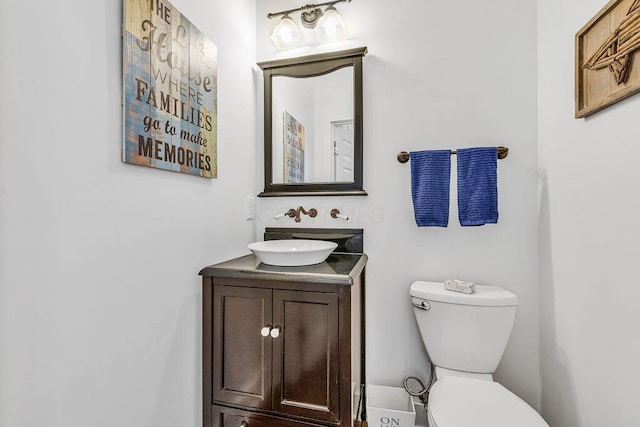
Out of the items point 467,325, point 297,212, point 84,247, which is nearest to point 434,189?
point 467,325

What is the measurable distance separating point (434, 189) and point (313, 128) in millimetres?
771

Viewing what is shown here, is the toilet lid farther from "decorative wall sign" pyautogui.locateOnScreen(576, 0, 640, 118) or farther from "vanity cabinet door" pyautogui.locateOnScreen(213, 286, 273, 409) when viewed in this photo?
"decorative wall sign" pyautogui.locateOnScreen(576, 0, 640, 118)

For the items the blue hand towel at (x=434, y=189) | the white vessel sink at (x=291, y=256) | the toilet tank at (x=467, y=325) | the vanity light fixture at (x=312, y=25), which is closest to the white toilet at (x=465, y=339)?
the toilet tank at (x=467, y=325)

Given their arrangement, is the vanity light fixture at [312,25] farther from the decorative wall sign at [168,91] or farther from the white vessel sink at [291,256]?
the white vessel sink at [291,256]

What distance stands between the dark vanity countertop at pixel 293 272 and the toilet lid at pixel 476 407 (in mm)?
571

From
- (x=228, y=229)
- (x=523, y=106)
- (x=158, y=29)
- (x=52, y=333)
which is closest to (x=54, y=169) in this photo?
(x=52, y=333)

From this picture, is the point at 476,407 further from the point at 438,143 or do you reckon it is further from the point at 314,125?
the point at 314,125

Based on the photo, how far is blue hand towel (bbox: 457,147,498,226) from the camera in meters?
1.40

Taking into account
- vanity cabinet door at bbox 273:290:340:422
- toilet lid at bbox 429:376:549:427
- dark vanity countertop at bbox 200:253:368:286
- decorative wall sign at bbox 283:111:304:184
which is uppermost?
decorative wall sign at bbox 283:111:304:184

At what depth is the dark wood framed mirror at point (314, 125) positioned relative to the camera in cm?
165

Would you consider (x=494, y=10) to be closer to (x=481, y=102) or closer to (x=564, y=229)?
(x=481, y=102)

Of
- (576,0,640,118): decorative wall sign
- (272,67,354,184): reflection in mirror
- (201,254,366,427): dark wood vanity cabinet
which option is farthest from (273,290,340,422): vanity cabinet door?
(576,0,640,118): decorative wall sign

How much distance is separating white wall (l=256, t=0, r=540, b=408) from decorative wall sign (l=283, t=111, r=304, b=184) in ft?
0.53

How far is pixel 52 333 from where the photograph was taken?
28.1 inches
